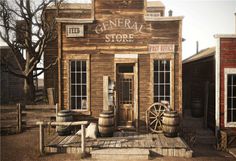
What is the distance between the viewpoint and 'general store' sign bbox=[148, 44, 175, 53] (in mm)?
9094

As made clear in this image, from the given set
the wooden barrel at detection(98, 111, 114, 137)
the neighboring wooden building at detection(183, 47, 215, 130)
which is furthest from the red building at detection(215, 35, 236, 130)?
the wooden barrel at detection(98, 111, 114, 137)

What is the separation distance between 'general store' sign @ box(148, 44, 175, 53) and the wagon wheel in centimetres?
253

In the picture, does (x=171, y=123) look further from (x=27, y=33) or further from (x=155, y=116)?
(x=27, y=33)

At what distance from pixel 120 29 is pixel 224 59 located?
519 centimetres

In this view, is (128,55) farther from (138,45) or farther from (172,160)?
(172,160)

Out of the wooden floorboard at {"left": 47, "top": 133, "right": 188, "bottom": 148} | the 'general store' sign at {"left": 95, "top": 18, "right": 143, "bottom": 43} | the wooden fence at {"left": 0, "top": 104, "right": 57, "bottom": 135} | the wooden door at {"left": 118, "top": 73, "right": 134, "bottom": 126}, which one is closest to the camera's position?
the wooden floorboard at {"left": 47, "top": 133, "right": 188, "bottom": 148}

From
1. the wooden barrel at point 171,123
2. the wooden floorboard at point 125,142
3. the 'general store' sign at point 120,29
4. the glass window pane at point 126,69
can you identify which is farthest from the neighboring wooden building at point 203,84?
the 'general store' sign at point 120,29

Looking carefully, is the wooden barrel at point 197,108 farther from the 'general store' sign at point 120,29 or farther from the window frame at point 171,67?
the 'general store' sign at point 120,29

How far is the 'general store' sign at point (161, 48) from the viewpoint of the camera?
9094mm

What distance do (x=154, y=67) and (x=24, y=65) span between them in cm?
1316

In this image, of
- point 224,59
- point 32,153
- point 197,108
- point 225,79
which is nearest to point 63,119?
point 32,153

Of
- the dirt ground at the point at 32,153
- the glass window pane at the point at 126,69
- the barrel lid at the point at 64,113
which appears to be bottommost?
the dirt ground at the point at 32,153

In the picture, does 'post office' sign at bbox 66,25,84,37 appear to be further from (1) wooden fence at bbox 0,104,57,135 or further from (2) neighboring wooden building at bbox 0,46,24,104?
(2) neighboring wooden building at bbox 0,46,24,104

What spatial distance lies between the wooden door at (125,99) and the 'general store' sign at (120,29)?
5.69 ft
